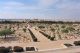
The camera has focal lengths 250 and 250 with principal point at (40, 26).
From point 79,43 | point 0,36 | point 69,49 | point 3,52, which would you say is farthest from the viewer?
point 0,36

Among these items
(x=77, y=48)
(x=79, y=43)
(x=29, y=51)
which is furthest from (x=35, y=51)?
(x=79, y=43)

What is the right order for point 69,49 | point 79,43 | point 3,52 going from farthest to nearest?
point 79,43 < point 69,49 < point 3,52

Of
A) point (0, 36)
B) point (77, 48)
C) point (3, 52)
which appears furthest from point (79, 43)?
point (0, 36)

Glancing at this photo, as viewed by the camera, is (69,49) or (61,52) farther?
(69,49)

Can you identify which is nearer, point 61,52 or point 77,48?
point 61,52

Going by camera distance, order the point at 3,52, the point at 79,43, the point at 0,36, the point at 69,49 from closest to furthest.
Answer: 1. the point at 3,52
2. the point at 69,49
3. the point at 79,43
4. the point at 0,36

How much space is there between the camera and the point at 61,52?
37.9m

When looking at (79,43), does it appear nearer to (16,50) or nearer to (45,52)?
(45,52)

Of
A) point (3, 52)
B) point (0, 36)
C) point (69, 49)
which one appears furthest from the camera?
point (0, 36)

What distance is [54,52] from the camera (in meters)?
38.2

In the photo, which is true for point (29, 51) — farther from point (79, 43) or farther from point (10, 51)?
point (79, 43)

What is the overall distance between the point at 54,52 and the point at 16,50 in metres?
6.02

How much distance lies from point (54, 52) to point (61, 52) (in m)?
1.08

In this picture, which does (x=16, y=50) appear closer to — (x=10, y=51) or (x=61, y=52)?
(x=10, y=51)
